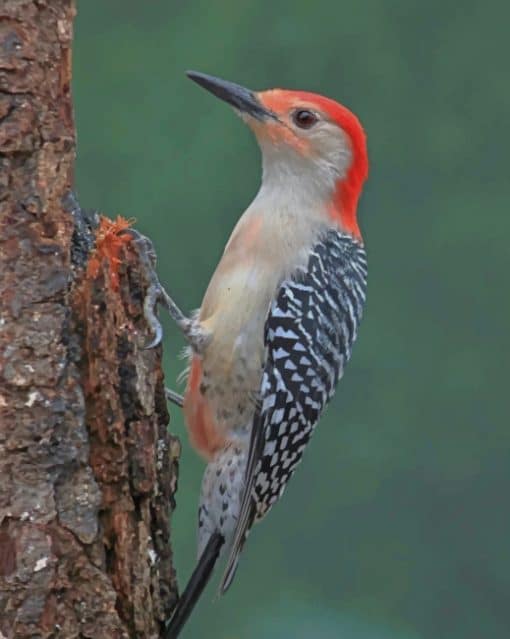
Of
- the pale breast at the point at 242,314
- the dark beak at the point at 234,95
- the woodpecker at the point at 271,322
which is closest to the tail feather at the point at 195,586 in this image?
the woodpecker at the point at 271,322

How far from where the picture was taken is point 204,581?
10.00 ft

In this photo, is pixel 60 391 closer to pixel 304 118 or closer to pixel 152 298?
pixel 152 298

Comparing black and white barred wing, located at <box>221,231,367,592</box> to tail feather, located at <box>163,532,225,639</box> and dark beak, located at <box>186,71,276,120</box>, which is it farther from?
dark beak, located at <box>186,71,276,120</box>

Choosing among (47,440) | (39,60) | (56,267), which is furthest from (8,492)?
(39,60)

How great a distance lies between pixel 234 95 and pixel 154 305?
0.78 meters

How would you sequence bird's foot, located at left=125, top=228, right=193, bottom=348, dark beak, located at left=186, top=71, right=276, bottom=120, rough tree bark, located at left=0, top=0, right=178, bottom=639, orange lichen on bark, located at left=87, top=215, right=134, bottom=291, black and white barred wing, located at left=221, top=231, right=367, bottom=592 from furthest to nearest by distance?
dark beak, located at left=186, top=71, right=276, bottom=120 < black and white barred wing, located at left=221, top=231, right=367, bottom=592 < bird's foot, located at left=125, top=228, right=193, bottom=348 < orange lichen on bark, located at left=87, top=215, right=134, bottom=291 < rough tree bark, located at left=0, top=0, right=178, bottom=639

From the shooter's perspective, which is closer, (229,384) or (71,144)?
(71,144)

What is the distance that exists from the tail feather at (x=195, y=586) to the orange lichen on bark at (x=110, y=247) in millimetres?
759

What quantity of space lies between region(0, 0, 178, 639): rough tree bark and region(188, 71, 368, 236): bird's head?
1.04m

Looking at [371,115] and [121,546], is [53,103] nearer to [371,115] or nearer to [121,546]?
[121,546]

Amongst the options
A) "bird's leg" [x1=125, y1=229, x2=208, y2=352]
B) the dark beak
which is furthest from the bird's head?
"bird's leg" [x1=125, y1=229, x2=208, y2=352]

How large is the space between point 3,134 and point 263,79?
2.31 metres

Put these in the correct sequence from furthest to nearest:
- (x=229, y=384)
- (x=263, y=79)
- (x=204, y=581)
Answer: (x=263, y=79), (x=229, y=384), (x=204, y=581)

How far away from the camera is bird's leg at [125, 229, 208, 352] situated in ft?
9.13
